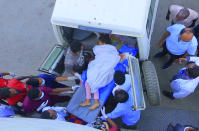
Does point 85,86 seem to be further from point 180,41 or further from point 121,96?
point 180,41

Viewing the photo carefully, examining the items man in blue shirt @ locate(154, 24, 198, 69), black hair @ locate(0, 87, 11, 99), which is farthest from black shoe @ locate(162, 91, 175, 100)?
black hair @ locate(0, 87, 11, 99)

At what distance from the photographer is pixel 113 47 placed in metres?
3.69

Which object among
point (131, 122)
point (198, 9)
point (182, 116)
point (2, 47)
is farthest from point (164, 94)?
point (2, 47)

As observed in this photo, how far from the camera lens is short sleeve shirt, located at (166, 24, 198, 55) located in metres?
3.78

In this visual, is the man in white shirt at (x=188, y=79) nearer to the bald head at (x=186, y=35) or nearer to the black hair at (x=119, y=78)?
the bald head at (x=186, y=35)

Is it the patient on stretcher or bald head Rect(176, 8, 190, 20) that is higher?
bald head Rect(176, 8, 190, 20)

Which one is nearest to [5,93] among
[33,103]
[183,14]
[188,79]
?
[33,103]

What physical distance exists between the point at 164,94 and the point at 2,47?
4623mm

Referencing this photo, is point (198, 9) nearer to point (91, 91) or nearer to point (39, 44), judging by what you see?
point (91, 91)

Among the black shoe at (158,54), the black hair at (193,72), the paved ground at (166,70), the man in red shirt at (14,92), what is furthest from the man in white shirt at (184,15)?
the man in red shirt at (14,92)

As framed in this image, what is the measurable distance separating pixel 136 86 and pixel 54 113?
1.43 meters

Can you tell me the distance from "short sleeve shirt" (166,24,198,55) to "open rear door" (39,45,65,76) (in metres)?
2.13

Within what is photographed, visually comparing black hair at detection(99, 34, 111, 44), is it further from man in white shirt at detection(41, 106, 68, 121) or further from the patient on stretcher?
man in white shirt at detection(41, 106, 68, 121)

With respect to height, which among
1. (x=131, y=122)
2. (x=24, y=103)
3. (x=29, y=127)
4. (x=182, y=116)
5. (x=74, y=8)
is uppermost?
(x=74, y=8)
